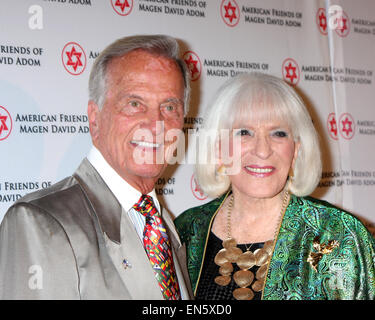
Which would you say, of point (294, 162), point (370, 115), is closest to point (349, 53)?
point (370, 115)

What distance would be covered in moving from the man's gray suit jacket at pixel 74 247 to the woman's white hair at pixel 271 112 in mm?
760

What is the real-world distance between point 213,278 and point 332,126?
1861mm

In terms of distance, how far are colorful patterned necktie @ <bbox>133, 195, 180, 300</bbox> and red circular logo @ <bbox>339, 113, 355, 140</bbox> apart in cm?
215

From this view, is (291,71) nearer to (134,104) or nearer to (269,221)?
(269,221)

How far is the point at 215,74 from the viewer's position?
3293 millimetres

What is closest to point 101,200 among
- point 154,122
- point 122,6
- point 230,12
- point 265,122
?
point 154,122

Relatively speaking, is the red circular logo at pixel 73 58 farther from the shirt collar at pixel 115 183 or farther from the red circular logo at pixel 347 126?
the red circular logo at pixel 347 126

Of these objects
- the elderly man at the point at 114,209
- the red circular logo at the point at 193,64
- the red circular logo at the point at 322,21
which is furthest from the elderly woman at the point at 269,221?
the red circular logo at the point at 322,21

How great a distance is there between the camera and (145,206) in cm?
203

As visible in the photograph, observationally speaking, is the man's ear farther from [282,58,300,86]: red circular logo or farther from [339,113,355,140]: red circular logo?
[339,113,355,140]: red circular logo

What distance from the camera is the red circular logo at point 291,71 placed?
356 centimetres

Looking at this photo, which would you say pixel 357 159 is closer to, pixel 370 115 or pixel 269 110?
pixel 370 115

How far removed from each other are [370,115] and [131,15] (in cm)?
203

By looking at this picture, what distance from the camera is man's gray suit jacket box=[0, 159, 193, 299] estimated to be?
5.15 feet
